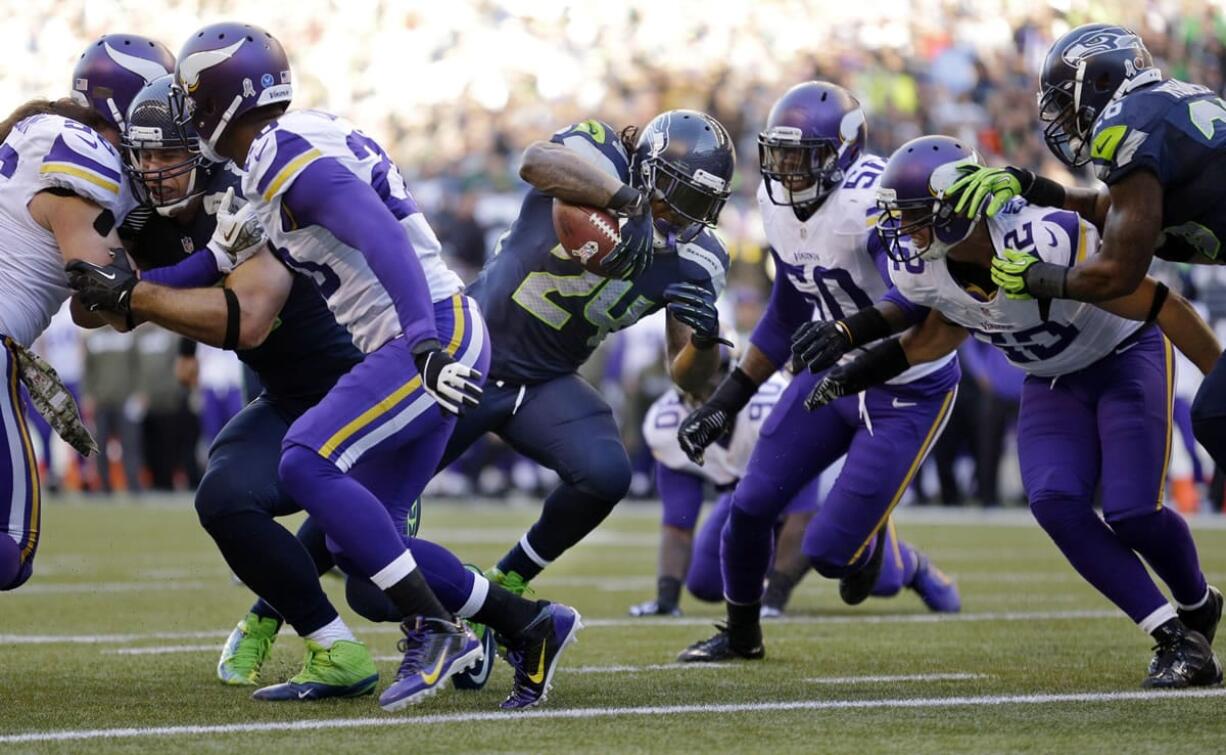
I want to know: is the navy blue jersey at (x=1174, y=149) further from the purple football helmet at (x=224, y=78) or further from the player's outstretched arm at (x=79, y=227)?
the player's outstretched arm at (x=79, y=227)

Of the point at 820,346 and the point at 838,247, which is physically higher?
the point at 838,247

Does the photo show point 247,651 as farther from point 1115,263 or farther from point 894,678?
point 1115,263

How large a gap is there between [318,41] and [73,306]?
1785 centimetres

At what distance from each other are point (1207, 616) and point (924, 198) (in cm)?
150

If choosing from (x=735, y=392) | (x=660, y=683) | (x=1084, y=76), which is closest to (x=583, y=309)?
(x=735, y=392)

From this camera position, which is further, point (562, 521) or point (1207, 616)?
point (562, 521)

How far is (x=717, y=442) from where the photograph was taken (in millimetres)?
8000

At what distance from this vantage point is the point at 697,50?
18703 mm

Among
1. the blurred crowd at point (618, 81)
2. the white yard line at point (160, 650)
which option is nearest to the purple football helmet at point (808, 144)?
the white yard line at point (160, 650)

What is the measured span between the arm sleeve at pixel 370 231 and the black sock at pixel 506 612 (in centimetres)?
82

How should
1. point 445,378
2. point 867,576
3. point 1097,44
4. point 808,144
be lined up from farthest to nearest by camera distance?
1. point 867,576
2. point 808,144
3. point 1097,44
4. point 445,378

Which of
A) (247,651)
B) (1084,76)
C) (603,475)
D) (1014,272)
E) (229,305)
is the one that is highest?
(1084,76)

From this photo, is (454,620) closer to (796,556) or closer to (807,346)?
(807,346)

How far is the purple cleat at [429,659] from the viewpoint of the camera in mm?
4266
